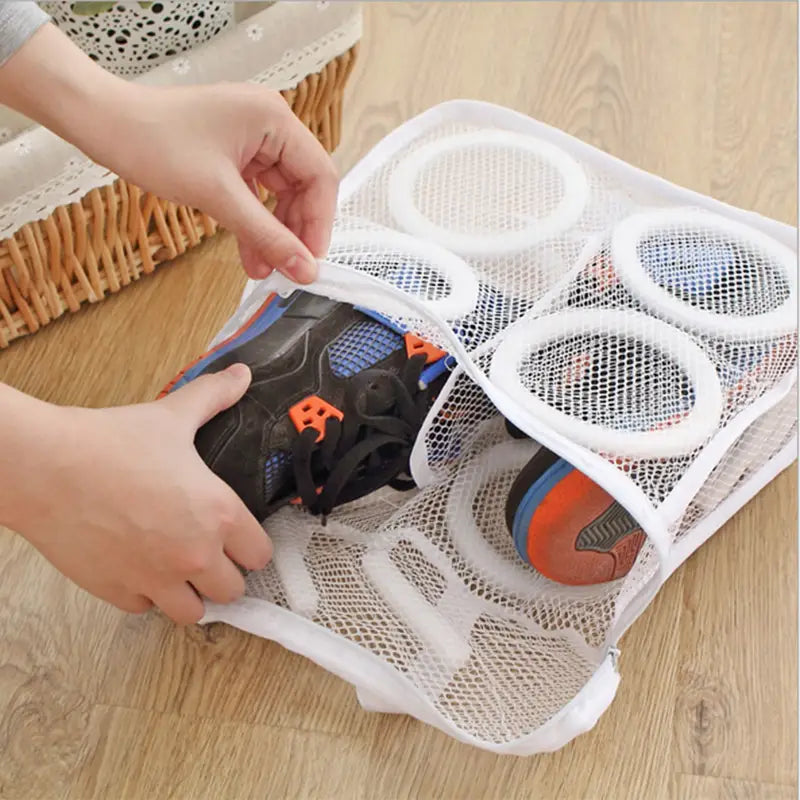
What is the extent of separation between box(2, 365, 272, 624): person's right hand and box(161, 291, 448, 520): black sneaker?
0.12 ft

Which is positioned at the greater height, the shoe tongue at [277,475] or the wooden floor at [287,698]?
the shoe tongue at [277,475]

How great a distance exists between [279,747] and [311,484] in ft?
0.58

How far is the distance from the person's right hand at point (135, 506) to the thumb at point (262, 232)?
0.31 feet

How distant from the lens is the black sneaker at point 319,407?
2.42ft

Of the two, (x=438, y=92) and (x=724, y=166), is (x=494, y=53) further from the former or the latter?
(x=724, y=166)

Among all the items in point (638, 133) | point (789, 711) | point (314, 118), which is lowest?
point (789, 711)

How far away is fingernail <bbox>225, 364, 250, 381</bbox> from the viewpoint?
74 centimetres

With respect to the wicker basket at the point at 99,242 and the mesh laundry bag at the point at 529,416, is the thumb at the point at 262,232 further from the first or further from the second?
the wicker basket at the point at 99,242

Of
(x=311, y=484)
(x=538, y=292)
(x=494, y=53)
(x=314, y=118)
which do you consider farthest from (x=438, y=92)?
(x=311, y=484)

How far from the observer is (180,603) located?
0.72m

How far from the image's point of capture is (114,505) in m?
0.64

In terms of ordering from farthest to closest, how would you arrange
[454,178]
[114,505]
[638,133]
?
[638,133] → [454,178] → [114,505]

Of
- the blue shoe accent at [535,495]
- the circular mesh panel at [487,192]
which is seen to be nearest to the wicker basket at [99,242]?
the circular mesh panel at [487,192]

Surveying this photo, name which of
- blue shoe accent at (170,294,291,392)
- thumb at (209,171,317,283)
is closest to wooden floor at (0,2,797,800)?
blue shoe accent at (170,294,291,392)
